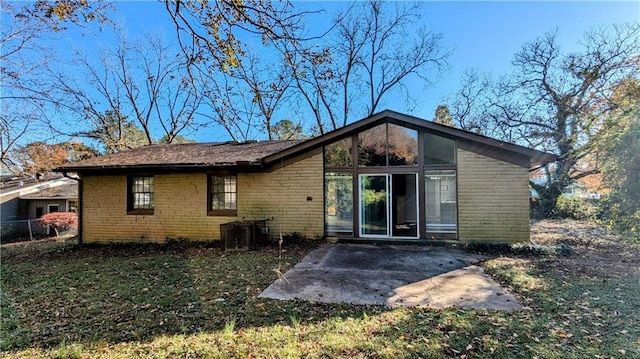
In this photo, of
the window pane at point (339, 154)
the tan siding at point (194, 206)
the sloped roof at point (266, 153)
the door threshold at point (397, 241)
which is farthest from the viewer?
the tan siding at point (194, 206)

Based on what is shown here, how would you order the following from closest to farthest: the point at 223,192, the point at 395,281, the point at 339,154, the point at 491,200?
the point at 395,281 < the point at 491,200 < the point at 339,154 < the point at 223,192

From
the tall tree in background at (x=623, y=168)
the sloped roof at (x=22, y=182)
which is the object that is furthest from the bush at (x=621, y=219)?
the sloped roof at (x=22, y=182)

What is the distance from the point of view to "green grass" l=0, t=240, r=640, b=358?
131 inches

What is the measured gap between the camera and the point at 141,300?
16.4 ft

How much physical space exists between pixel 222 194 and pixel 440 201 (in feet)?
24.1

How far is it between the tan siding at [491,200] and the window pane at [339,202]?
3.35 metres

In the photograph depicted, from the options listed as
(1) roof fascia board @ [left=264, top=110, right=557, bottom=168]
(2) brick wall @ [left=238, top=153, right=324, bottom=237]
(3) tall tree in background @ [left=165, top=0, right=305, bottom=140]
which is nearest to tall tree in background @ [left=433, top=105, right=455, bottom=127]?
(1) roof fascia board @ [left=264, top=110, right=557, bottom=168]

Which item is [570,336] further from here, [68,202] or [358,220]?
[68,202]

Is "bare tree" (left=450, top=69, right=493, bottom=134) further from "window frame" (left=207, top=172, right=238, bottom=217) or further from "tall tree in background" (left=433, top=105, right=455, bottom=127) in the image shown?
"window frame" (left=207, top=172, right=238, bottom=217)

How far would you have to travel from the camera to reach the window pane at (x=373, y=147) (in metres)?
9.72

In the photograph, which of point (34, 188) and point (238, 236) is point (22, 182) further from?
point (238, 236)

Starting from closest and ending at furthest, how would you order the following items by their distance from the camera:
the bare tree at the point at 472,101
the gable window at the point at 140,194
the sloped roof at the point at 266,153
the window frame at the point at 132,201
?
1. the sloped roof at the point at 266,153
2. the window frame at the point at 132,201
3. the gable window at the point at 140,194
4. the bare tree at the point at 472,101

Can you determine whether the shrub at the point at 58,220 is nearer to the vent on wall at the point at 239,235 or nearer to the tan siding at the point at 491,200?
the vent on wall at the point at 239,235

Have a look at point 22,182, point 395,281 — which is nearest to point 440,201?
point 395,281
